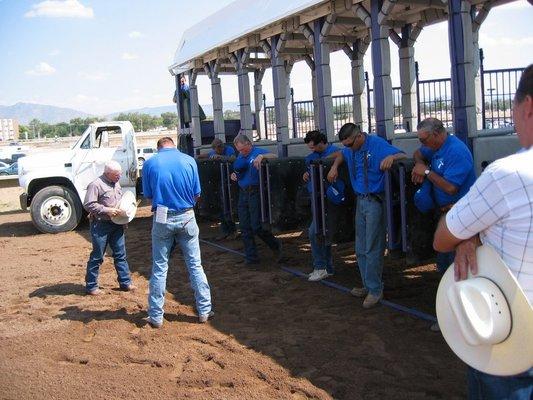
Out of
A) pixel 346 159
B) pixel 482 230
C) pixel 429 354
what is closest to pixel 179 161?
pixel 346 159

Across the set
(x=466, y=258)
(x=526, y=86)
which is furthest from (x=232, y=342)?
(x=526, y=86)

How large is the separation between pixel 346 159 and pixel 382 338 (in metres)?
2.00

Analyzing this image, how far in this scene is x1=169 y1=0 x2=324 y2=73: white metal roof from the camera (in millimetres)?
7893

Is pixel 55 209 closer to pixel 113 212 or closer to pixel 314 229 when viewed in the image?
pixel 113 212

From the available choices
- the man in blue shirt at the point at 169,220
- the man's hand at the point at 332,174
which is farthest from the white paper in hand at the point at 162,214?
the man's hand at the point at 332,174

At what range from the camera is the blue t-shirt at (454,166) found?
4.55m

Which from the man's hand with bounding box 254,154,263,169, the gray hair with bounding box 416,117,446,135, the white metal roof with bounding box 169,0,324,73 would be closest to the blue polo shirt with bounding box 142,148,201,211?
the man's hand with bounding box 254,154,263,169

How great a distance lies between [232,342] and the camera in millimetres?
5035

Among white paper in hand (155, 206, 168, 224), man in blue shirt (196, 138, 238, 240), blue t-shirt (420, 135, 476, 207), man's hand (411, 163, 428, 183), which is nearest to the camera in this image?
blue t-shirt (420, 135, 476, 207)

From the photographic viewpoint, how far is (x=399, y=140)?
6.88 metres

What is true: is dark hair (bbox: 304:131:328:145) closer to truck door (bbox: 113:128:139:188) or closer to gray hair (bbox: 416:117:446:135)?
gray hair (bbox: 416:117:446:135)

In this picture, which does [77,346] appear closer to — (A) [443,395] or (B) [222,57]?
(A) [443,395]

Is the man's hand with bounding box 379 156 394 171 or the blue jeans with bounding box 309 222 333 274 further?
the blue jeans with bounding box 309 222 333 274

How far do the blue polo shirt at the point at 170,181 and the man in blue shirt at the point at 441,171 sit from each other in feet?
7.30
